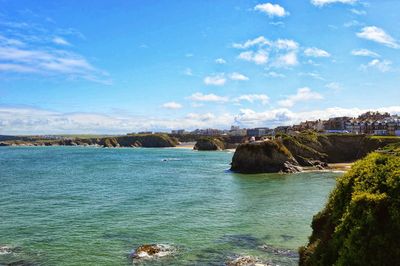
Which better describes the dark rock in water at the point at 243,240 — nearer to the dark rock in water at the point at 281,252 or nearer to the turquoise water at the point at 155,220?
→ the turquoise water at the point at 155,220

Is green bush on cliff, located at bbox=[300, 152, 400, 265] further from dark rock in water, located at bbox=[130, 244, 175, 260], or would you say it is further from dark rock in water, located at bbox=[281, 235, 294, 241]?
dark rock in water, located at bbox=[281, 235, 294, 241]

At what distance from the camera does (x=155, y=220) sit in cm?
4744

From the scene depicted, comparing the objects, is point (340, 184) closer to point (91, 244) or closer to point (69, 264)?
point (69, 264)

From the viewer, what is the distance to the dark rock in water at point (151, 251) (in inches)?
1310

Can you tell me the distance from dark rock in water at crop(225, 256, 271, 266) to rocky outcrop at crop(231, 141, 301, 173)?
3001 inches

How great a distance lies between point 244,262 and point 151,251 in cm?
777

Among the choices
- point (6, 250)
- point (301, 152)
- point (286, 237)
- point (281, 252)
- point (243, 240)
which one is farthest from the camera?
point (301, 152)

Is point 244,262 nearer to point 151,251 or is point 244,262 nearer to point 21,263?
point 151,251

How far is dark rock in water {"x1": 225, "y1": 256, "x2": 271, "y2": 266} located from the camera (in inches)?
1232

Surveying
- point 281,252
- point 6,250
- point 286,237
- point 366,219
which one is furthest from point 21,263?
point 366,219

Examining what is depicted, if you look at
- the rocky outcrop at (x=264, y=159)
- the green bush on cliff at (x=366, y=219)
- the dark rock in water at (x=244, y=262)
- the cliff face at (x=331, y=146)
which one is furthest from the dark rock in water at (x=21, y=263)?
the cliff face at (x=331, y=146)

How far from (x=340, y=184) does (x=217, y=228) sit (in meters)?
22.9

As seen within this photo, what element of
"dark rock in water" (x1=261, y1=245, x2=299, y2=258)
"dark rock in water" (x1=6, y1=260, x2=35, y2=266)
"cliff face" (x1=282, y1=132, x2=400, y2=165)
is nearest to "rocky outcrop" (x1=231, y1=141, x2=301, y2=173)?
"cliff face" (x1=282, y1=132, x2=400, y2=165)

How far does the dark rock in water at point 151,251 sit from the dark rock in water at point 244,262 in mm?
5400
